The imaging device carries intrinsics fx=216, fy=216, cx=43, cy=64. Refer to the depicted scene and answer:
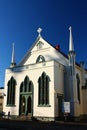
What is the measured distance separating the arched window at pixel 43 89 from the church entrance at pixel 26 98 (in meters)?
1.55

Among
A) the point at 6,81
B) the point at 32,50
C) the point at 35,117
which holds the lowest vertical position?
the point at 35,117

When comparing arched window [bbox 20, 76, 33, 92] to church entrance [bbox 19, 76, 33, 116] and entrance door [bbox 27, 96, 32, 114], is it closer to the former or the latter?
church entrance [bbox 19, 76, 33, 116]

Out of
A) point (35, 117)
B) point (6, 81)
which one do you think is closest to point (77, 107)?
point (35, 117)

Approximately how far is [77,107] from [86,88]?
4.35m

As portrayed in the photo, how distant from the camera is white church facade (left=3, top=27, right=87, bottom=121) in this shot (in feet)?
93.4

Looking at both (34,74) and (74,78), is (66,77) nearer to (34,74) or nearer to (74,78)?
(74,78)

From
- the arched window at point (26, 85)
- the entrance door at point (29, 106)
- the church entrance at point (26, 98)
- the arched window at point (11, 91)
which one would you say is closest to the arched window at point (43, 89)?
the church entrance at point (26, 98)

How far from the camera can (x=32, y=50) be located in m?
35.6

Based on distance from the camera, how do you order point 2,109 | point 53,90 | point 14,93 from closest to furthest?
1. point 53,90
2. point 14,93
3. point 2,109

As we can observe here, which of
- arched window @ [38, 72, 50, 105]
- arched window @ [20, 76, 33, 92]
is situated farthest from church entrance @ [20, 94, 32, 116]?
arched window @ [38, 72, 50, 105]

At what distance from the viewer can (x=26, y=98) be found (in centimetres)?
3073

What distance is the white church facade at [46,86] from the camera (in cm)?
2845

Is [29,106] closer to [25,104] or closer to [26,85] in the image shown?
[25,104]

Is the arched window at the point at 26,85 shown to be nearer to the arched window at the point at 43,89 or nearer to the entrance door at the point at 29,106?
the entrance door at the point at 29,106
